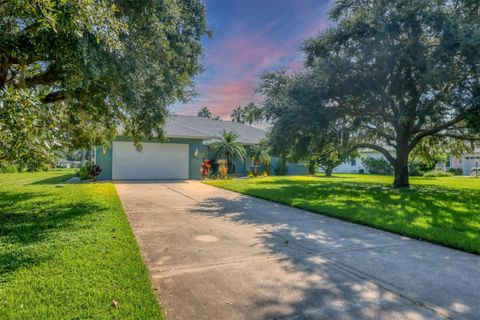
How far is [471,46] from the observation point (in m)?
9.39

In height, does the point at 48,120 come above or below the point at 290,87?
below

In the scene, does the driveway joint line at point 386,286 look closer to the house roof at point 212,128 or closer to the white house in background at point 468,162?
the house roof at point 212,128

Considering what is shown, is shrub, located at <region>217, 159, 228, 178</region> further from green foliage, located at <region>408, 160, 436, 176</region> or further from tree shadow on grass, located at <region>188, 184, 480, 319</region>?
green foliage, located at <region>408, 160, 436, 176</region>

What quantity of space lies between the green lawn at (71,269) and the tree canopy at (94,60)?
141 cm

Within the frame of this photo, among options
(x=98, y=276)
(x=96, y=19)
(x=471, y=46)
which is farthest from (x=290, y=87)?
(x=98, y=276)

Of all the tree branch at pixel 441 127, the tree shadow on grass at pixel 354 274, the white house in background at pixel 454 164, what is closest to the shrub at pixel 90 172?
the tree shadow on grass at pixel 354 274

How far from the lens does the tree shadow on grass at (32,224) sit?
4211 millimetres

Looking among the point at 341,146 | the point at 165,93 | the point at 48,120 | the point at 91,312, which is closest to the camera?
the point at 91,312

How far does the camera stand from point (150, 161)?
18766mm

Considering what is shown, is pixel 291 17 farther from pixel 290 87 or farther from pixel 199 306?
pixel 199 306

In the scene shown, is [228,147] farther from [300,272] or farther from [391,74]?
[300,272]

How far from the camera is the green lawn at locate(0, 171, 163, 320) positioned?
2.86 meters

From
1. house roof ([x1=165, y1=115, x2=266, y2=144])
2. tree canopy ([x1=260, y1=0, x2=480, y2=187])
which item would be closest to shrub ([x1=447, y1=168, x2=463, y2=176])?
house roof ([x1=165, y1=115, x2=266, y2=144])

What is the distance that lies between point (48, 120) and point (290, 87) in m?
10.4
